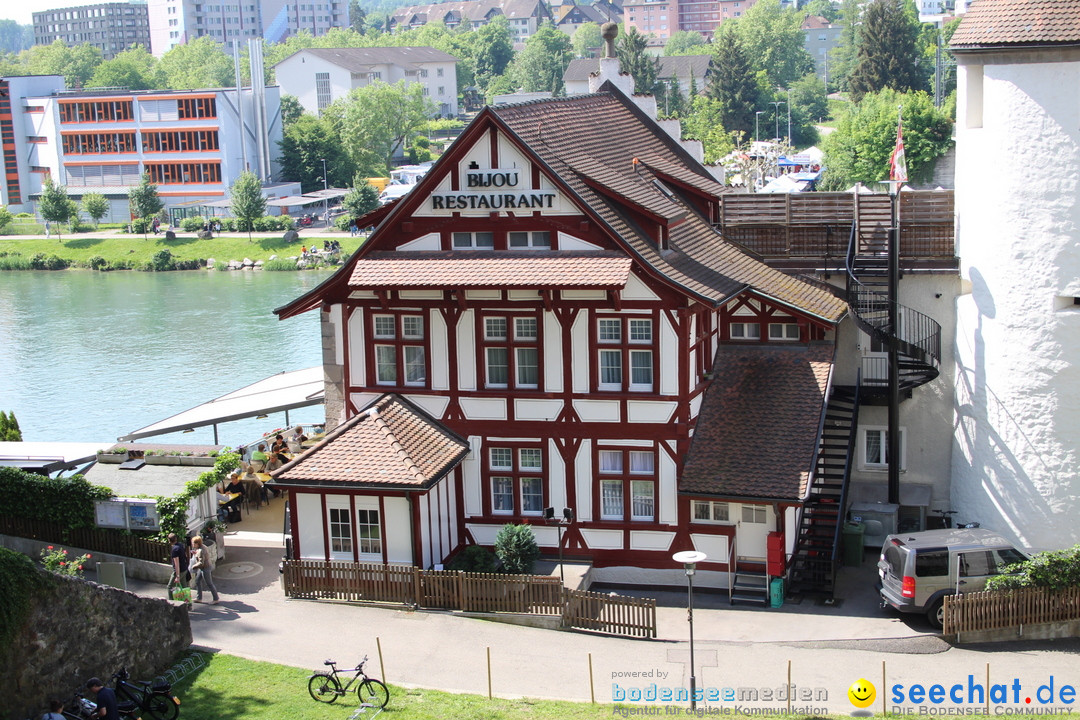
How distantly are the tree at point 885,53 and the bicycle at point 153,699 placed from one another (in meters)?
114

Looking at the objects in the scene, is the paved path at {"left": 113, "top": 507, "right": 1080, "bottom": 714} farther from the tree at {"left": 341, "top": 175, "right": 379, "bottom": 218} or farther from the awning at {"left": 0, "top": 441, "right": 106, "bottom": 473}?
the tree at {"left": 341, "top": 175, "right": 379, "bottom": 218}

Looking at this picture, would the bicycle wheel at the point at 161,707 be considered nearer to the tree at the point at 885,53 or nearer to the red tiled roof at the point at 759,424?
the red tiled roof at the point at 759,424

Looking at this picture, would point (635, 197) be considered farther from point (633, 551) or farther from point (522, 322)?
point (633, 551)

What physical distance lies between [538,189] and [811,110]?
467ft

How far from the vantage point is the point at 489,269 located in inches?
982

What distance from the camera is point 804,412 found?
85.0ft

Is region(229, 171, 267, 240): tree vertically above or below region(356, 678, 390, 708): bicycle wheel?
above

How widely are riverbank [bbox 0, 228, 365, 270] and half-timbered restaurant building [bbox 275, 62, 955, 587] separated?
2742 inches

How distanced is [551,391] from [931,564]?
752cm

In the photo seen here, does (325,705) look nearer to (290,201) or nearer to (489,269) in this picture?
(489,269)

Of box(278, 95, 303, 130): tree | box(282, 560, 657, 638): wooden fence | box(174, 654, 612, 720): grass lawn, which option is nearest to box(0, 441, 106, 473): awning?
box(282, 560, 657, 638): wooden fence

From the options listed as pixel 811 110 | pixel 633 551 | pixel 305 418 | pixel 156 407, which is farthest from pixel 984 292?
pixel 811 110

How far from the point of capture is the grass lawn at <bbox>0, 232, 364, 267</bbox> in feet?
321

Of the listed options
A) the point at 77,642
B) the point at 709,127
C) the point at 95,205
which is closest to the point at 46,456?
the point at 77,642
